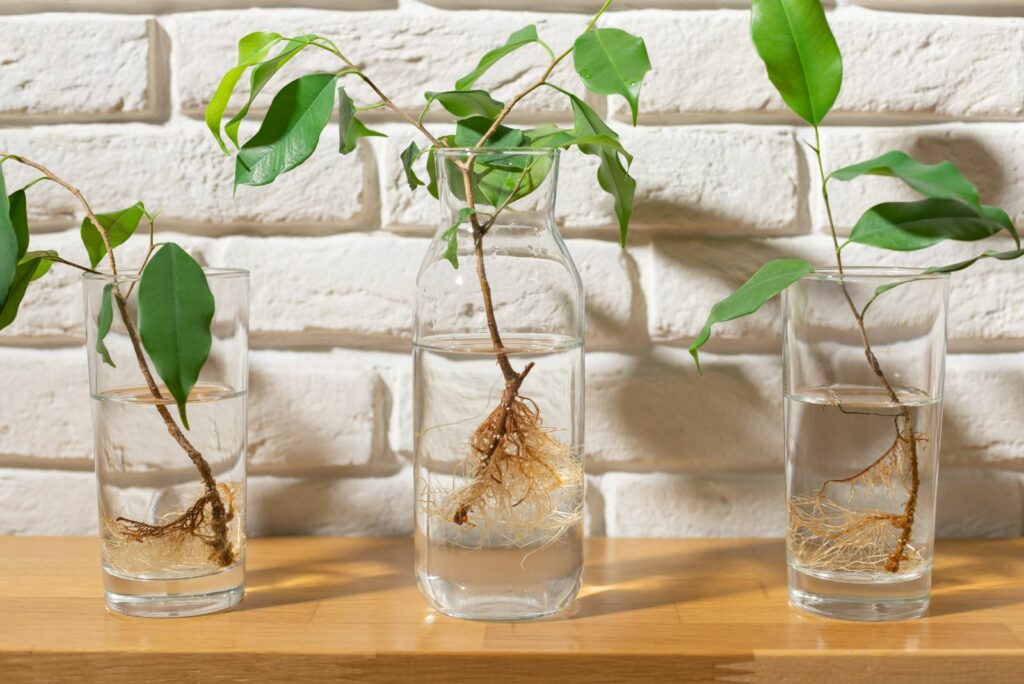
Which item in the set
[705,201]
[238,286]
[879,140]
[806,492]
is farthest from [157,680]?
[879,140]

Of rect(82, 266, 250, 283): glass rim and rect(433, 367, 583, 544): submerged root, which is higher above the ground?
rect(82, 266, 250, 283): glass rim

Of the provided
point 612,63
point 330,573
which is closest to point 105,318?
point 330,573

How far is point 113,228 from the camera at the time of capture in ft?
2.47

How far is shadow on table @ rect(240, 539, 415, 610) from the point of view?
2.42ft

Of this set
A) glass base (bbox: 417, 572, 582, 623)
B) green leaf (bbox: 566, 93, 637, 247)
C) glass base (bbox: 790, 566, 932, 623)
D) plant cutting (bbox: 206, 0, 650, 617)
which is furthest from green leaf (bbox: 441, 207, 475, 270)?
glass base (bbox: 790, 566, 932, 623)

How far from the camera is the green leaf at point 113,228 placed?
0.75m

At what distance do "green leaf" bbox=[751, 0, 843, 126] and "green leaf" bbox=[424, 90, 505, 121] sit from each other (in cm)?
18

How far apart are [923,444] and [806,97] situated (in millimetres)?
240

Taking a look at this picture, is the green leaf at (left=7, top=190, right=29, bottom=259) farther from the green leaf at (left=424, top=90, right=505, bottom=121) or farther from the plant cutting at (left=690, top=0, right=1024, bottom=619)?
the plant cutting at (left=690, top=0, right=1024, bottom=619)

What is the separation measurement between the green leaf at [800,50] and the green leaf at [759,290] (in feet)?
0.35

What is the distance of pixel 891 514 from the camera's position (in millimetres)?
688

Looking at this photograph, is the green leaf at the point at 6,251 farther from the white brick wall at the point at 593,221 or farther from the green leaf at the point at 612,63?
the green leaf at the point at 612,63

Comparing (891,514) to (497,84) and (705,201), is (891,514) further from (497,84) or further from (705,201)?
(497,84)

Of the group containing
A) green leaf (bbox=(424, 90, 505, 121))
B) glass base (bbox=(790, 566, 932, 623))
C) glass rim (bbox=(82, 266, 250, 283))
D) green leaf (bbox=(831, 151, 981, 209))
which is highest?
green leaf (bbox=(424, 90, 505, 121))
